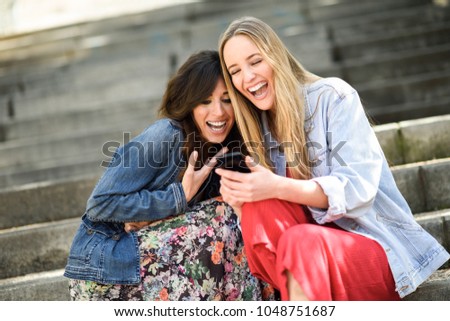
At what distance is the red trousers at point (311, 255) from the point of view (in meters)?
2.20

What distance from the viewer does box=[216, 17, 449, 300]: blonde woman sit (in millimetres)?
2268

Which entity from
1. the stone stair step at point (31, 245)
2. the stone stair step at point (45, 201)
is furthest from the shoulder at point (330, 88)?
the stone stair step at point (45, 201)

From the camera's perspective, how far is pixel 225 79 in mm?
2889

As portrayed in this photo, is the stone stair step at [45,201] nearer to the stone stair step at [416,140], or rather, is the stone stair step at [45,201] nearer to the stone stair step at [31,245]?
the stone stair step at [31,245]

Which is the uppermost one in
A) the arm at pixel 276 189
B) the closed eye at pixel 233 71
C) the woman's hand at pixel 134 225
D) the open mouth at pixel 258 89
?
the closed eye at pixel 233 71

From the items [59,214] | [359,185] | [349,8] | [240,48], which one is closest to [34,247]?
[59,214]

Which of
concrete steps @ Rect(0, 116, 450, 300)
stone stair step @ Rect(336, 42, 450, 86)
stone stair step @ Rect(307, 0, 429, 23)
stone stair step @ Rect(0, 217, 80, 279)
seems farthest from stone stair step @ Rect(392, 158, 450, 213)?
stone stair step @ Rect(307, 0, 429, 23)

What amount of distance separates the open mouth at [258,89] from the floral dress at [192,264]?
1.54 feet

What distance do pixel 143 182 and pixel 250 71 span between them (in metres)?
0.64

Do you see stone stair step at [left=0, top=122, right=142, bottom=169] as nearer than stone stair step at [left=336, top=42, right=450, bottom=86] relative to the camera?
Yes

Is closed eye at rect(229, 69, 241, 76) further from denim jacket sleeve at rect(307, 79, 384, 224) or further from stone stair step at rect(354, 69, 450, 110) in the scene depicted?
stone stair step at rect(354, 69, 450, 110)

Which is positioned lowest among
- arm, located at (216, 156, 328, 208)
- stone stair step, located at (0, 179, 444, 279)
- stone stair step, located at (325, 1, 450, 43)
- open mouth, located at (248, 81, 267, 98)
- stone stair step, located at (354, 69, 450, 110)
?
stone stair step, located at (0, 179, 444, 279)

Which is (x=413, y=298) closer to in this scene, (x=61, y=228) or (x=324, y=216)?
(x=324, y=216)

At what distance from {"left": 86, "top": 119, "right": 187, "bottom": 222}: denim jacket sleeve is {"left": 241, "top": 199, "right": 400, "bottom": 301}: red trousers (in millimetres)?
430
